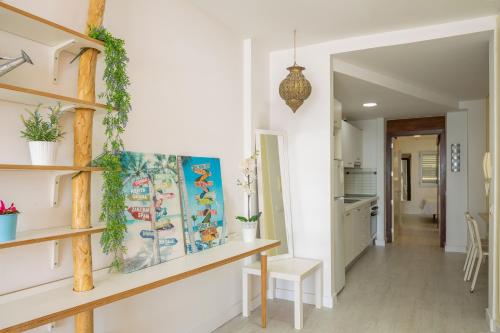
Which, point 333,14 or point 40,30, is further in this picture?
point 333,14

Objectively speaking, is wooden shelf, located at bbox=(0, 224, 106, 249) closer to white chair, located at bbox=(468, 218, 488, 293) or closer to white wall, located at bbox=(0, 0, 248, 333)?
white wall, located at bbox=(0, 0, 248, 333)

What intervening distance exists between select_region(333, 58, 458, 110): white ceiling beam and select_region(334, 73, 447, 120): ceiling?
57 millimetres

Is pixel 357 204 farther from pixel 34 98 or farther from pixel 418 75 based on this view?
pixel 34 98

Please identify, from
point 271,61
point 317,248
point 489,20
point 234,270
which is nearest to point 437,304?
point 317,248

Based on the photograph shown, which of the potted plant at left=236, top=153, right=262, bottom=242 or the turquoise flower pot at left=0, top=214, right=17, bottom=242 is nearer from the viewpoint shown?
the turquoise flower pot at left=0, top=214, right=17, bottom=242

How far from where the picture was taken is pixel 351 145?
6.02 m

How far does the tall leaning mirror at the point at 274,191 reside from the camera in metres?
3.55

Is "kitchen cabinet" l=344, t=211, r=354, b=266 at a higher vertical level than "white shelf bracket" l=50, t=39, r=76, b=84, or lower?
lower

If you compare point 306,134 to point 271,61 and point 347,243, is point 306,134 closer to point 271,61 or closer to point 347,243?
point 271,61

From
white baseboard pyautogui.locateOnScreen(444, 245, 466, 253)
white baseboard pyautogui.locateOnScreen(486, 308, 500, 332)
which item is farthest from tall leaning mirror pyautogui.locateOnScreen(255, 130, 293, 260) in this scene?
white baseboard pyautogui.locateOnScreen(444, 245, 466, 253)

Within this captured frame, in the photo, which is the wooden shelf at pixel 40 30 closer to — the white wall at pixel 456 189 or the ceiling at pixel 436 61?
the ceiling at pixel 436 61

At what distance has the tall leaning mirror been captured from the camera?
355 cm

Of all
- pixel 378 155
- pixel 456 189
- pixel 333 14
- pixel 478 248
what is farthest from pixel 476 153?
pixel 333 14

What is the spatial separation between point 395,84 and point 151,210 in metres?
3.59
